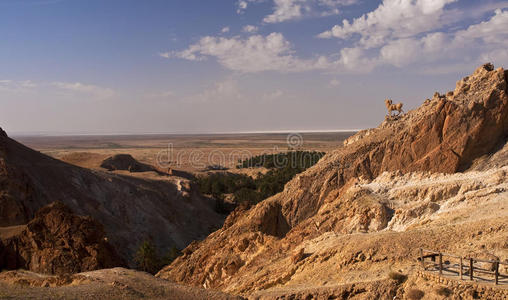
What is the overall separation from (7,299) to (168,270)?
867 centimetres

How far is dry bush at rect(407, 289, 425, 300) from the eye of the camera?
941 cm

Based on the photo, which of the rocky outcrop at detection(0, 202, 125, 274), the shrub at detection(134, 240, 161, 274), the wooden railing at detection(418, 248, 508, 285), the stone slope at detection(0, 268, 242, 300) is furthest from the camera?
the shrub at detection(134, 240, 161, 274)

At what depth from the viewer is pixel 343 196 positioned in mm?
16109

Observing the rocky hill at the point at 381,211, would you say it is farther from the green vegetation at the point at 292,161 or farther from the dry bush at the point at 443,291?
the green vegetation at the point at 292,161

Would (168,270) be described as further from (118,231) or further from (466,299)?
(118,231)

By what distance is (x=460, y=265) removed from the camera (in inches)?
370

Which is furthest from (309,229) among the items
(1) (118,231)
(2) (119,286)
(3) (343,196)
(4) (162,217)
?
(4) (162,217)

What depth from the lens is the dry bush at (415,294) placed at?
9409 mm

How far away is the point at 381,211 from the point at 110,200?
33.7m

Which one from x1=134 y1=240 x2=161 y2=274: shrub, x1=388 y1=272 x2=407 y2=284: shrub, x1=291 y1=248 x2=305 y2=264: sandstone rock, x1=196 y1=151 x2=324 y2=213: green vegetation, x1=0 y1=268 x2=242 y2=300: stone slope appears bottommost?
x1=134 y1=240 x2=161 y2=274: shrub

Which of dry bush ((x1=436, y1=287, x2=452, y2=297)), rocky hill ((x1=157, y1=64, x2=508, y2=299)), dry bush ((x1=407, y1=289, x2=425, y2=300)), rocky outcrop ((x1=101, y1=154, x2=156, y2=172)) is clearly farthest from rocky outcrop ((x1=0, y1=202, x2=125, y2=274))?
rocky outcrop ((x1=101, y1=154, x2=156, y2=172))

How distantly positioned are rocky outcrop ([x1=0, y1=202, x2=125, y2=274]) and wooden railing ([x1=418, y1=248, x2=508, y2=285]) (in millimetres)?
14586

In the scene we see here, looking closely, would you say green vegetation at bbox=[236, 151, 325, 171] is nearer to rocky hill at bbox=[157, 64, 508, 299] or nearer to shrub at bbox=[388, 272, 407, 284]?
rocky hill at bbox=[157, 64, 508, 299]

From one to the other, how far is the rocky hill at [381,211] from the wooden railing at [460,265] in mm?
409
